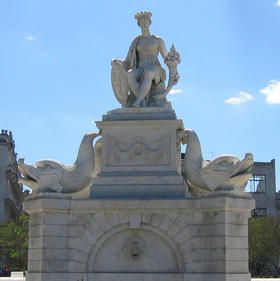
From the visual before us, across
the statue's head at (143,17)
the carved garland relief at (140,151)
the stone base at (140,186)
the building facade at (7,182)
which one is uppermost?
the building facade at (7,182)

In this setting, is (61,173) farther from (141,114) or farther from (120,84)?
(120,84)

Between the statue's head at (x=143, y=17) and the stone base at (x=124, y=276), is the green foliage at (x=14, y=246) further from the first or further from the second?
the stone base at (x=124, y=276)

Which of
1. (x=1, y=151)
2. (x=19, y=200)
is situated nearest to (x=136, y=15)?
(x=1, y=151)

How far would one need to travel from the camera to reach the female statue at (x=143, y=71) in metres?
23.7

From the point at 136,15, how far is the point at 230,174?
664cm

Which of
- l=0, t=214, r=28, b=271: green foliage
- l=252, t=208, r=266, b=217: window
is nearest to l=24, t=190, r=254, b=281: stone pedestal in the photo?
l=0, t=214, r=28, b=271: green foliage

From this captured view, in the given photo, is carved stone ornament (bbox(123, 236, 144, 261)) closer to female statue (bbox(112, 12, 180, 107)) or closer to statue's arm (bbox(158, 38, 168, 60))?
female statue (bbox(112, 12, 180, 107))

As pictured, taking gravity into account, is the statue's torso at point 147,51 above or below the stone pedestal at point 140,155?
above

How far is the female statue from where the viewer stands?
77.7 feet

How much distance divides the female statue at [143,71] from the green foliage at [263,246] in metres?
33.1

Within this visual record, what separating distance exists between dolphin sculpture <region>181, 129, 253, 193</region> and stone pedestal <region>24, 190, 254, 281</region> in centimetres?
64

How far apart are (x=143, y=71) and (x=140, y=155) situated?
310 centimetres

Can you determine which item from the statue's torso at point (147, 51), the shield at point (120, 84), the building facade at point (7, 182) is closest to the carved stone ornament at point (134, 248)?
the shield at point (120, 84)

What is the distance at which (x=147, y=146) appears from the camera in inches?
888
